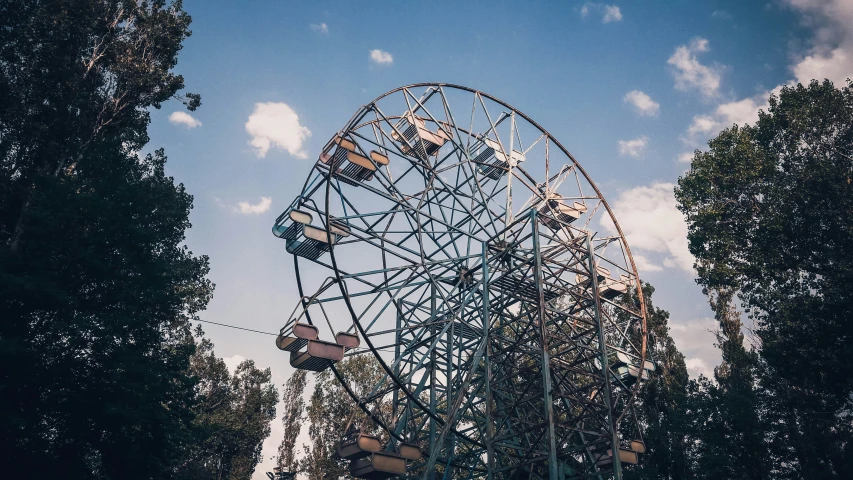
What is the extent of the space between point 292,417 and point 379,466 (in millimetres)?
28349

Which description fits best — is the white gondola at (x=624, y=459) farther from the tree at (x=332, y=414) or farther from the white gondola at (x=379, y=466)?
the tree at (x=332, y=414)

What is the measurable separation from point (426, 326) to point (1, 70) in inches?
590

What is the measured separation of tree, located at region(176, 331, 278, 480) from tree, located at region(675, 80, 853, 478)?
98.9ft

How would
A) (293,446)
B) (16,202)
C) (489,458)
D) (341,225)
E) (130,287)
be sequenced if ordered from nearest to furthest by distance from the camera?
1. (489,458)
2. (341,225)
3. (16,202)
4. (130,287)
5. (293,446)

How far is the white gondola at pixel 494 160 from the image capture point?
17719 mm

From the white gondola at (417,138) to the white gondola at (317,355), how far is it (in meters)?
6.83

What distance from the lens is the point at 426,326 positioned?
595 inches

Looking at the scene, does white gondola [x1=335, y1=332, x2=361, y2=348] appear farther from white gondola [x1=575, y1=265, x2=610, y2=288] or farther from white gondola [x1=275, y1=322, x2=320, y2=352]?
white gondola [x1=575, y1=265, x2=610, y2=288]

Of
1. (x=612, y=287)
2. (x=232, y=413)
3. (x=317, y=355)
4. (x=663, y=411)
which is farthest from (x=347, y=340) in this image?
(x=232, y=413)

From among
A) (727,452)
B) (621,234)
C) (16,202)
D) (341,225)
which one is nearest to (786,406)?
(727,452)

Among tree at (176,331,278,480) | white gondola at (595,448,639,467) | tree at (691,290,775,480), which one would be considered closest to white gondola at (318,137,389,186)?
white gondola at (595,448,639,467)

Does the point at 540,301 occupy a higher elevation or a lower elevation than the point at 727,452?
higher

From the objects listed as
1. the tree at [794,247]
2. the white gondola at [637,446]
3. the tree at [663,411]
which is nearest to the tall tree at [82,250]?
the white gondola at [637,446]

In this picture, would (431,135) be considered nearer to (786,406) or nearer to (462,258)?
(462,258)
